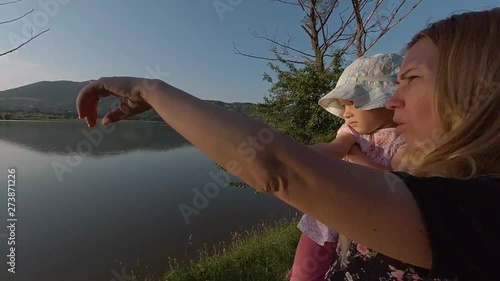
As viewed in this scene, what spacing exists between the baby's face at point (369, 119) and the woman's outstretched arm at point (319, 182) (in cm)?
121

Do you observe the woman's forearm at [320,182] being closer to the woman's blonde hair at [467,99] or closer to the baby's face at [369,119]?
the woman's blonde hair at [467,99]

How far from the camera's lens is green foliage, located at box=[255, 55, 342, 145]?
6766mm

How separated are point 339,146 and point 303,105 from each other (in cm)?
590

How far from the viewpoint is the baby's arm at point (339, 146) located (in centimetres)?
140

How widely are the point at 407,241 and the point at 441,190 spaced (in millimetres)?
98

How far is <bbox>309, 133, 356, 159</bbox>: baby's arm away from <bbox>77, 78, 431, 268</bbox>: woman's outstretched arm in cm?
88

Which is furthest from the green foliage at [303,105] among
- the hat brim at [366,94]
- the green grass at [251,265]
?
the hat brim at [366,94]

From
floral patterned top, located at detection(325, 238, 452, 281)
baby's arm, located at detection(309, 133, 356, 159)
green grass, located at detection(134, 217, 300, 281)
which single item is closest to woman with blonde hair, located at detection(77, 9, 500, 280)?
floral patterned top, located at detection(325, 238, 452, 281)

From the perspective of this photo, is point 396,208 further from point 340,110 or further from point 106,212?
point 106,212

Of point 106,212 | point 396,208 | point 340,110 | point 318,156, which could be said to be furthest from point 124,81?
point 106,212

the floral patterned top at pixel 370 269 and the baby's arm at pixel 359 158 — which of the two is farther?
the baby's arm at pixel 359 158

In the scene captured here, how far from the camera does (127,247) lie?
8.95 metres

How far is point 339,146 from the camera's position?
1492 mm

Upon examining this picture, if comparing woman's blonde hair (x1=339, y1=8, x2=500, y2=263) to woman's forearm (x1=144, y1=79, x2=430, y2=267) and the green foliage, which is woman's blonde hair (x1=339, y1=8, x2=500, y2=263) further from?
the green foliage
